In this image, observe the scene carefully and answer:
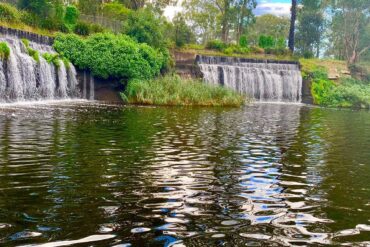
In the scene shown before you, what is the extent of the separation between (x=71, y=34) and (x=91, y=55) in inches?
91.8

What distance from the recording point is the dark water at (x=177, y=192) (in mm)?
4312

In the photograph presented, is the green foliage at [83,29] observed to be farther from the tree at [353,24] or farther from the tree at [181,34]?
the tree at [353,24]

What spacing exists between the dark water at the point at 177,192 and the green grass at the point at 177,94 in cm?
1840

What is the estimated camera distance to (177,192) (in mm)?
6035

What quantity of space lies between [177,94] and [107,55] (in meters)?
7.09

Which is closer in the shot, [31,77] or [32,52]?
[31,77]

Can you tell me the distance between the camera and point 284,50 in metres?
53.1

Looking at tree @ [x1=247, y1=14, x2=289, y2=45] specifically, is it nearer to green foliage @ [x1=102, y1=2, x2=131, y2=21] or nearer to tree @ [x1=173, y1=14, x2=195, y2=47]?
tree @ [x1=173, y1=14, x2=195, y2=47]

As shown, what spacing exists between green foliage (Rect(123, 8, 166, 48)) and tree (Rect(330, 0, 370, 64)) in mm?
37599

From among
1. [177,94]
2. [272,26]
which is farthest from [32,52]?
[272,26]

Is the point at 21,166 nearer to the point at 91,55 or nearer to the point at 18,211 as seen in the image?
the point at 18,211

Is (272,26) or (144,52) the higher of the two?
(272,26)

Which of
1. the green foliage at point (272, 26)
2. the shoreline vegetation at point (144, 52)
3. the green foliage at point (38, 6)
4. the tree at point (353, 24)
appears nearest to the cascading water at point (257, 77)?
the shoreline vegetation at point (144, 52)

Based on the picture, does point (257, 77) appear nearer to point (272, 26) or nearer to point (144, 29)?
point (144, 29)
